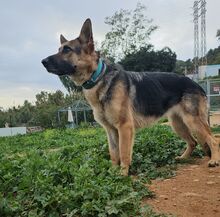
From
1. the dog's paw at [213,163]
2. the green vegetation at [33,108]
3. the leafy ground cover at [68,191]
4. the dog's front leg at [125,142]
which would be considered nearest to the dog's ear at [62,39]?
the dog's front leg at [125,142]

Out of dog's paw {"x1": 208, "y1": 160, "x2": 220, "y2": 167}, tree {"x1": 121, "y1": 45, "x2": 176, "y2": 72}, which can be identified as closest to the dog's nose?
dog's paw {"x1": 208, "y1": 160, "x2": 220, "y2": 167}

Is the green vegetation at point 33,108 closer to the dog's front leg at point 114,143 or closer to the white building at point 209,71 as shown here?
the white building at point 209,71

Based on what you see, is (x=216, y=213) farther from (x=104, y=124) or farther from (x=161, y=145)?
(x=161, y=145)

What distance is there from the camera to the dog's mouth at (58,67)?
17.5ft

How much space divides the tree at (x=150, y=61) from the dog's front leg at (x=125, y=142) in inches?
1244

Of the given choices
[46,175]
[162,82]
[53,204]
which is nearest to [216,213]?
[53,204]

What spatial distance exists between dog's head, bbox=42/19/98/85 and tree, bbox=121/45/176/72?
31.4 m

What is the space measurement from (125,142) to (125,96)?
66 cm

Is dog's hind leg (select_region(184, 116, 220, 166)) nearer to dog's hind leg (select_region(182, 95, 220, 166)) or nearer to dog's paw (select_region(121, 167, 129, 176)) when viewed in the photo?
dog's hind leg (select_region(182, 95, 220, 166))

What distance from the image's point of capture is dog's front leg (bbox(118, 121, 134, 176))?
5.27 meters

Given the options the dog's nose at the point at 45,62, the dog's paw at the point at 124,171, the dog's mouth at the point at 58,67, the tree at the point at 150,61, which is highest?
the tree at the point at 150,61

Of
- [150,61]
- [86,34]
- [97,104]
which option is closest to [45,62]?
[86,34]

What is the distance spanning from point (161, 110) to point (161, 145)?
0.80 metres

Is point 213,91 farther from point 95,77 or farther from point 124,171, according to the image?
point 124,171
